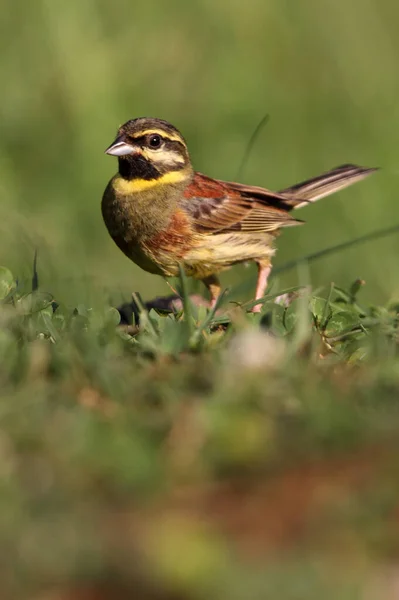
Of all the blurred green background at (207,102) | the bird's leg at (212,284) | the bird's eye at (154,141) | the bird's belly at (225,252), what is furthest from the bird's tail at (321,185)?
the bird's eye at (154,141)

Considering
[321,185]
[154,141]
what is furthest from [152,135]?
[321,185]

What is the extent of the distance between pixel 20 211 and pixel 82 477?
558 cm

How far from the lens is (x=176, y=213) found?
249 inches

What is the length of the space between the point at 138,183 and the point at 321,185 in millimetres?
1425

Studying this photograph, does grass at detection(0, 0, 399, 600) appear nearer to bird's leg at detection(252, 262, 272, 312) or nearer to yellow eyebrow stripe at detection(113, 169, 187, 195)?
bird's leg at detection(252, 262, 272, 312)

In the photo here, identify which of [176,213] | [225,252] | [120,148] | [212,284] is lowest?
[212,284]

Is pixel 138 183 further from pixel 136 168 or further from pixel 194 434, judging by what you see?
pixel 194 434

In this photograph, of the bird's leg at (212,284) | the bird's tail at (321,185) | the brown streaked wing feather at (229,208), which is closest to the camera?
the brown streaked wing feather at (229,208)

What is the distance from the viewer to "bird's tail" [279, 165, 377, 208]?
283 inches

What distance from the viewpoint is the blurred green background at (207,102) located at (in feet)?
31.1

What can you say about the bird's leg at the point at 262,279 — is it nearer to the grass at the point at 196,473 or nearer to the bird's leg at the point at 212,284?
the bird's leg at the point at 212,284

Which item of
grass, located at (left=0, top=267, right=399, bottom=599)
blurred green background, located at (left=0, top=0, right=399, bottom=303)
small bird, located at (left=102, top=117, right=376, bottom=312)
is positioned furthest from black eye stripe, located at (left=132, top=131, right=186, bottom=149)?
grass, located at (left=0, top=267, right=399, bottom=599)

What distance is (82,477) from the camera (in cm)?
316

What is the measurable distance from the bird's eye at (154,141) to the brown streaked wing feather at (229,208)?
1.02 feet
